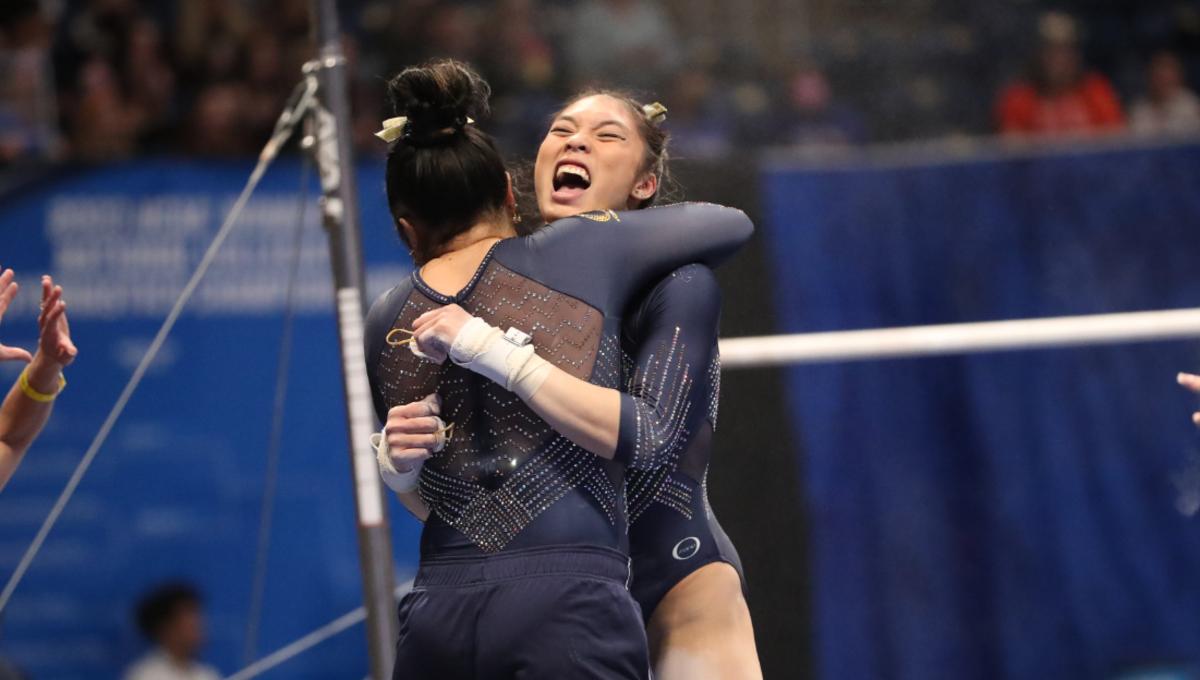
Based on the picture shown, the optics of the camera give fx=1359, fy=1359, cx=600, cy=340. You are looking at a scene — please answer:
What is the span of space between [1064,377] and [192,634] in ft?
10.8

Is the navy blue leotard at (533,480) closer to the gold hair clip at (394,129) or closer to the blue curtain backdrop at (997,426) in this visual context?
the gold hair clip at (394,129)

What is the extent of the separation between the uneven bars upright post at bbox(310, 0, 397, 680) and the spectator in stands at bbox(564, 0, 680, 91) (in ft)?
12.9

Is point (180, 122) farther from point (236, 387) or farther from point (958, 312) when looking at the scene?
point (958, 312)

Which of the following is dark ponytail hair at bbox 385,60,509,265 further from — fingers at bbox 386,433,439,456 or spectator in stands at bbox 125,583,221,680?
spectator in stands at bbox 125,583,221,680

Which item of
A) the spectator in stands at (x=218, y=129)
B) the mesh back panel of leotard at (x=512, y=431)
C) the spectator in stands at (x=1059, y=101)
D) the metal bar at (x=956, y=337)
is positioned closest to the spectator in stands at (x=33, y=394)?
the mesh back panel of leotard at (x=512, y=431)

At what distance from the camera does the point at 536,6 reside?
703 centimetres

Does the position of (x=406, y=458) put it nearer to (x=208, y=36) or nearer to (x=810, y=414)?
Result: (x=810, y=414)

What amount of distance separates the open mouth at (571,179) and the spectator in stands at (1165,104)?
541 centimetres

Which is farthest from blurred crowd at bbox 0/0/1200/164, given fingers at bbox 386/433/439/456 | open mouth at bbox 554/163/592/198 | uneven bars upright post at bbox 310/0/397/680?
fingers at bbox 386/433/439/456

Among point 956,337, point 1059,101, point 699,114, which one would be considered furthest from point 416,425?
point 1059,101

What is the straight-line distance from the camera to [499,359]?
176cm

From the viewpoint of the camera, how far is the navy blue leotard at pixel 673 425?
187 cm

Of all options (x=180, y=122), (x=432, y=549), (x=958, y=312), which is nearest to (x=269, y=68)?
(x=180, y=122)

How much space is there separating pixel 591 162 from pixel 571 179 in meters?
0.04
